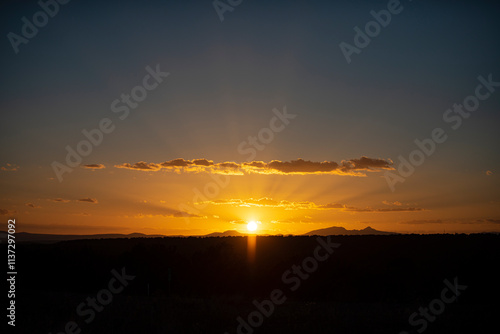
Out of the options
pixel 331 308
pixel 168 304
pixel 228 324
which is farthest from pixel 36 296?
pixel 331 308

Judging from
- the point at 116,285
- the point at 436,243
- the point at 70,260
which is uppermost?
the point at 436,243

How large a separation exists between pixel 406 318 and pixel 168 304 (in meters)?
9.80

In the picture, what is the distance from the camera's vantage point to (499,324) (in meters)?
16.5

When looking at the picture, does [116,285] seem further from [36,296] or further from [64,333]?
[64,333]

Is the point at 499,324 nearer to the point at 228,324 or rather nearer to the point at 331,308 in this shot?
the point at 331,308

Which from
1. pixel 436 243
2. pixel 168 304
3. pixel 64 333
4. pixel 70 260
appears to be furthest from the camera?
pixel 436 243

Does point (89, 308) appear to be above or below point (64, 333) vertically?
above

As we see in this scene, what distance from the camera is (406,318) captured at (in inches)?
690

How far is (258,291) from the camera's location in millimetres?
37875

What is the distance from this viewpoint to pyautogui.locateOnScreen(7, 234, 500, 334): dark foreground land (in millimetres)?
16766

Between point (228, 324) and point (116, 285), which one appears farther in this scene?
point (116, 285)

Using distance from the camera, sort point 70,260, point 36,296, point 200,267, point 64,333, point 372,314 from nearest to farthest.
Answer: point 64,333 < point 372,314 < point 36,296 < point 200,267 < point 70,260

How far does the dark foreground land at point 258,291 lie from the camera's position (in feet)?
55.0

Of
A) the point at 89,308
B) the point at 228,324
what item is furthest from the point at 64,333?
the point at 228,324
